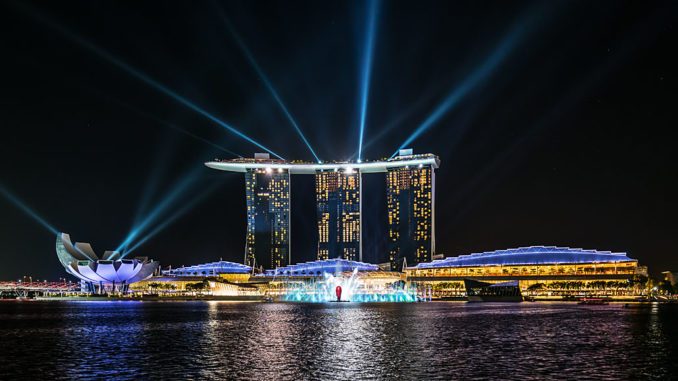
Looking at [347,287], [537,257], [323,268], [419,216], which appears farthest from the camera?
[419,216]

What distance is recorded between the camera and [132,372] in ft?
100

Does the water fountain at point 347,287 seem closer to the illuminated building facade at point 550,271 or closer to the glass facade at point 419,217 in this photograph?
the illuminated building facade at point 550,271

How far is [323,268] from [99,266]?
64360 mm

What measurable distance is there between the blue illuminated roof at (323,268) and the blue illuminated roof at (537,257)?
36.1 meters

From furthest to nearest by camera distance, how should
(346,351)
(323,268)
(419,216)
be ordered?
1. (419,216)
2. (323,268)
3. (346,351)

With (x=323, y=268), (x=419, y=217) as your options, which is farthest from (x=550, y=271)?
(x=323, y=268)

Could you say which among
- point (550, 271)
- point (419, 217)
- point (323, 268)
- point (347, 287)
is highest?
point (419, 217)

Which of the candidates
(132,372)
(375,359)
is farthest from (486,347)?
(132,372)

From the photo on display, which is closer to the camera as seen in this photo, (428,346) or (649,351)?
(649,351)

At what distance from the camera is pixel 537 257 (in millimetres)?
150125

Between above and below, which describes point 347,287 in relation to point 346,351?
below

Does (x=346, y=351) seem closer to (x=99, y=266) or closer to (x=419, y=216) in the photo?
(x=99, y=266)

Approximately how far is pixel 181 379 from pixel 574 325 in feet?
128

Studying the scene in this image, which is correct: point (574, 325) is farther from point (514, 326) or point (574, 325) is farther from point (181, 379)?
point (181, 379)
